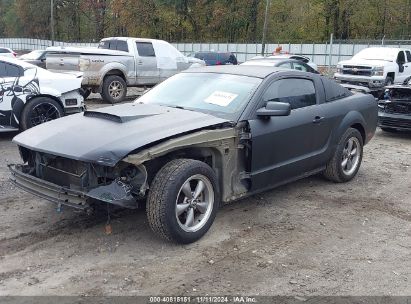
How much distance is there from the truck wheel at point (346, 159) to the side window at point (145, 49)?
9.97 m

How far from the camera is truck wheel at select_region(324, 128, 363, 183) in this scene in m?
6.32

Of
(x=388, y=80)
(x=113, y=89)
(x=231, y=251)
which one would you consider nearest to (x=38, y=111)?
(x=113, y=89)

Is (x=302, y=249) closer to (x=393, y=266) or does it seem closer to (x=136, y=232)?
(x=393, y=266)

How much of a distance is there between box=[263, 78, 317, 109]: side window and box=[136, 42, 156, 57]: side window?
10151 mm

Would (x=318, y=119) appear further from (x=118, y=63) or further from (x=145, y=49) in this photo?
(x=145, y=49)

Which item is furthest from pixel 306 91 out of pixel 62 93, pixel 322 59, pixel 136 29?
pixel 136 29

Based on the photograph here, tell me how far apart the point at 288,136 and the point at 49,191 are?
258cm

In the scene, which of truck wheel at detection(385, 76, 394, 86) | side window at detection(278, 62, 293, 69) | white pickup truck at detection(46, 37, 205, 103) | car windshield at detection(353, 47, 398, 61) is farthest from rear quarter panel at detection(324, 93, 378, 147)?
car windshield at detection(353, 47, 398, 61)

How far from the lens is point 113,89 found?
567 inches

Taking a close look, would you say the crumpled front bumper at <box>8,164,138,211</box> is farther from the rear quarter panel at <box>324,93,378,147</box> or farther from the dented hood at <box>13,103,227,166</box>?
the rear quarter panel at <box>324,93,378,147</box>

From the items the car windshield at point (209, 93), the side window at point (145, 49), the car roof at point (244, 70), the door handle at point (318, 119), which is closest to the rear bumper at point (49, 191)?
the car windshield at point (209, 93)

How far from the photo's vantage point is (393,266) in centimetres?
417

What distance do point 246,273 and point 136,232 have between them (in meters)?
1.25

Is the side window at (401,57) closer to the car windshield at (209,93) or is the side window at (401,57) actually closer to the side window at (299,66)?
the side window at (299,66)
